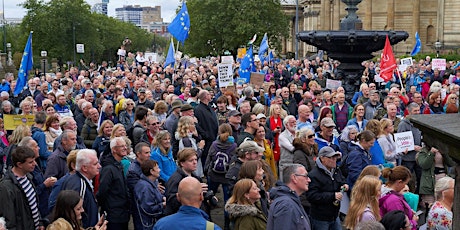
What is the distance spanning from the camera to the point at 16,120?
13992mm

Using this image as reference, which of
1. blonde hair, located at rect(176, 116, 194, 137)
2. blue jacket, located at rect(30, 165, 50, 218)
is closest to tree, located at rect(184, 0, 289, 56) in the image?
blonde hair, located at rect(176, 116, 194, 137)

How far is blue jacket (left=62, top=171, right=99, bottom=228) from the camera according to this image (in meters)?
8.36

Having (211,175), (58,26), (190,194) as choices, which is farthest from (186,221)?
(58,26)

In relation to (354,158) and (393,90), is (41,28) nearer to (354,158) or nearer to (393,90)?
(393,90)

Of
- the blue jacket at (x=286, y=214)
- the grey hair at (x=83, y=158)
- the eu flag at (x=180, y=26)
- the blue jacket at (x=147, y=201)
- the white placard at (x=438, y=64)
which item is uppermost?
the eu flag at (x=180, y=26)

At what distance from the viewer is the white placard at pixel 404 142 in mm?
11702

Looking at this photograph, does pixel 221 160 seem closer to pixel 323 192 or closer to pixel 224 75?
pixel 323 192

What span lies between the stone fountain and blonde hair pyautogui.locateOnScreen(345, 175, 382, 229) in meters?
9.67

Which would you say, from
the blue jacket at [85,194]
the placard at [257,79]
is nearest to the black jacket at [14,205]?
the blue jacket at [85,194]

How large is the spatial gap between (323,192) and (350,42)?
865cm

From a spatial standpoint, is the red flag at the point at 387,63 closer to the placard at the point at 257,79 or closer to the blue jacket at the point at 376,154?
the placard at the point at 257,79

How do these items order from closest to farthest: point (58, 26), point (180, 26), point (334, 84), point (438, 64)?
point (334, 84), point (180, 26), point (438, 64), point (58, 26)

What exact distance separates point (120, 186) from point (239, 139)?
2.62 meters

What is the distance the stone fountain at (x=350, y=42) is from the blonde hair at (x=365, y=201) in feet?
31.7
